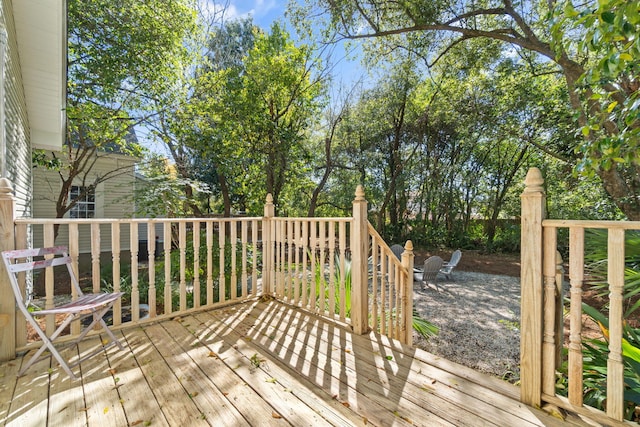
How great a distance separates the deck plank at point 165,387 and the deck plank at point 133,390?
0.03 m

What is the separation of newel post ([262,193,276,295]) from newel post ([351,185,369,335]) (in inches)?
50.7

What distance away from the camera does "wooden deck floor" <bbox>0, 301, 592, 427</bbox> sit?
1.54 m

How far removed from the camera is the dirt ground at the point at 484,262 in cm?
823

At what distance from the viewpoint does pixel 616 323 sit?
137cm

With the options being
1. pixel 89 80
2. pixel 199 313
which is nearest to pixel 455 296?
pixel 199 313

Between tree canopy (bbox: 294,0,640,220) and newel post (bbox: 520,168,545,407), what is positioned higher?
tree canopy (bbox: 294,0,640,220)

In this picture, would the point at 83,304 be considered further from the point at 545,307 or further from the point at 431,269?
the point at 431,269

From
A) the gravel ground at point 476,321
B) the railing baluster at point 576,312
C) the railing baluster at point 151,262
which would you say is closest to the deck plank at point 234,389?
the railing baluster at point 151,262

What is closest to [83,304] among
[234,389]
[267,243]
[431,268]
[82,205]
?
[234,389]

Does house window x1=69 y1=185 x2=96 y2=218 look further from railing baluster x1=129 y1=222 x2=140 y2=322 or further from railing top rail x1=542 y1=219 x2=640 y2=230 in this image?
railing top rail x1=542 y1=219 x2=640 y2=230

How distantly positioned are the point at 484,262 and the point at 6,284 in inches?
410

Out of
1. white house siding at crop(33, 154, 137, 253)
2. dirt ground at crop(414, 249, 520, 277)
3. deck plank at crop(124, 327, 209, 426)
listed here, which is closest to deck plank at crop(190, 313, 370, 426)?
deck plank at crop(124, 327, 209, 426)

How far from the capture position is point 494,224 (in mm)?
11281

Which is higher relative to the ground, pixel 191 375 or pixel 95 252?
pixel 95 252
